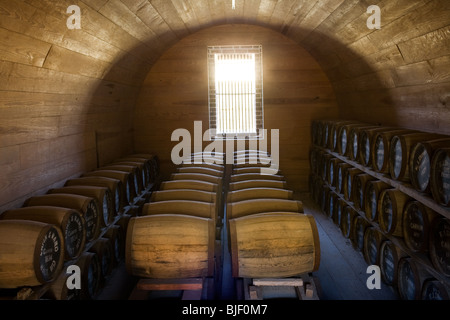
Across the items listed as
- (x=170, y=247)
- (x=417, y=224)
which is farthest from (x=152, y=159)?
(x=417, y=224)

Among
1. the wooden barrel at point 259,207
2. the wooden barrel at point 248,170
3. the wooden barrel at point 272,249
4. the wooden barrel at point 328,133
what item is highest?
the wooden barrel at point 328,133

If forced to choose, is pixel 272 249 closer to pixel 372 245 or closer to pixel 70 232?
pixel 70 232

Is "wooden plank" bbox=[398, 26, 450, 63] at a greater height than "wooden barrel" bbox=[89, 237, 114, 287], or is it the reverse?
"wooden plank" bbox=[398, 26, 450, 63]

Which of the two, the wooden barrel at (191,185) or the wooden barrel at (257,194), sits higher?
the wooden barrel at (191,185)

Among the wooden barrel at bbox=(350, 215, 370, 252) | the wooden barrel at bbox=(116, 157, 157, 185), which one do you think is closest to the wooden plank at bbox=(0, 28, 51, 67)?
the wooden barrel at bbox=(116, 157, 157, 185)

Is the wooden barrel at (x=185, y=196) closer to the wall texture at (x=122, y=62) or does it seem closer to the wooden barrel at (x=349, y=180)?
the wall texture at (x=122, y=62)

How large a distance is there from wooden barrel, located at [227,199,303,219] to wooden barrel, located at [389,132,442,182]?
96cm

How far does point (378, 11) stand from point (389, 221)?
1945mm

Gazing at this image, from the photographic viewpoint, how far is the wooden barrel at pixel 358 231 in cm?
436

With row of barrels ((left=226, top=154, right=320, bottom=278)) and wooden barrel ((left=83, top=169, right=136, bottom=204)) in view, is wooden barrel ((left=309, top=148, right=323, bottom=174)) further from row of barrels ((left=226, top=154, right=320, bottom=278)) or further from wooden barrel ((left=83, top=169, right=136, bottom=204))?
row of barrels ((left=226, top=154, right=320, bottom=278))

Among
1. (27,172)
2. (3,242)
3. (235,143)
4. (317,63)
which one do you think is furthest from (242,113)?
(3,242)

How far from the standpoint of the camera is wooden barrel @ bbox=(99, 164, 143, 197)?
4996 millimetres

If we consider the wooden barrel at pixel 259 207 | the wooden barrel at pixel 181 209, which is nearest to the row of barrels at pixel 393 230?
the wooden barrel at pixel 259 207
